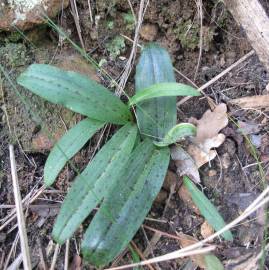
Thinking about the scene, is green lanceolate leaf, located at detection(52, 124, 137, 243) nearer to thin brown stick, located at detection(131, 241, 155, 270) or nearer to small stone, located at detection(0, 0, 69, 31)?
thin brown stick, located at detection(131, 241, 155, 270)

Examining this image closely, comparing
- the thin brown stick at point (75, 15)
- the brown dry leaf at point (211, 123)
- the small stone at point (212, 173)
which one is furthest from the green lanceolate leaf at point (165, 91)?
the thin brown stick at point (75, 15)

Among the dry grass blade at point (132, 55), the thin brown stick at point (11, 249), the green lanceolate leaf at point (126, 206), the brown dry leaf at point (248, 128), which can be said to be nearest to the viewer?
the green lanceolate leaf at point (126, 206)

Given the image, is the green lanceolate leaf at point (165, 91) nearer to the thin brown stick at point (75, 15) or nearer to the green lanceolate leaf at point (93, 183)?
the green lanceolate leaf at point (93, 183)

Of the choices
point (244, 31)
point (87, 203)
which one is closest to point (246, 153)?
point (244, 31)

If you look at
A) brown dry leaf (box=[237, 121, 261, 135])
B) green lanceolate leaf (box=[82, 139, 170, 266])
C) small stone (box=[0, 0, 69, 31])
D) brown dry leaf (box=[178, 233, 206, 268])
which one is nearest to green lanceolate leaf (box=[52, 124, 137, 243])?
green lanceolate leaf (box=[82, 139, 170, 266])

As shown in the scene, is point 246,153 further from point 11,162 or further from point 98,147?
point 11,162

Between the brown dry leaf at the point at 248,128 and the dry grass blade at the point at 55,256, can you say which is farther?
the brown dry leaf at the point at 248,128
